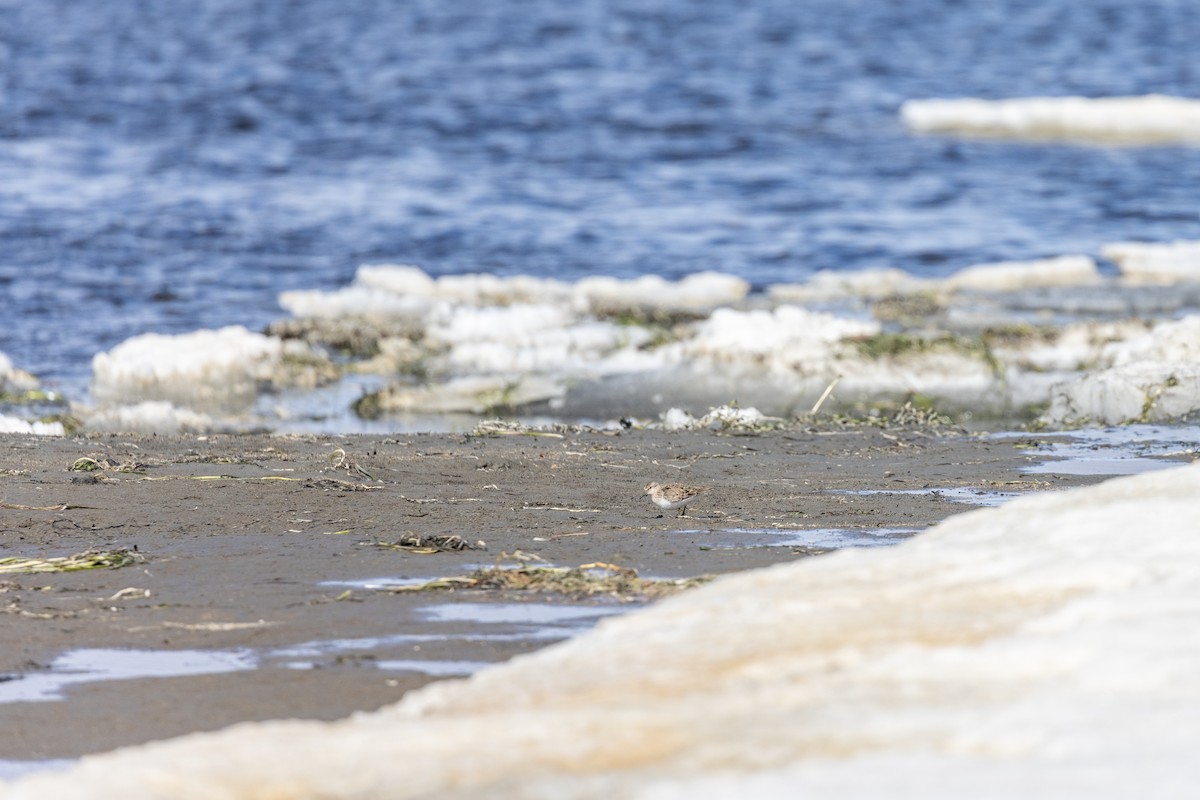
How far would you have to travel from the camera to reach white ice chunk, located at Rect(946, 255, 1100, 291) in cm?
1262

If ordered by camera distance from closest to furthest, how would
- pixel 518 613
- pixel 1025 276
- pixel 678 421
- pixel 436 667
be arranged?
1. pixel 436 667
2. pixel 518 613
3. pixel 678 421
4. pixel 1025 276

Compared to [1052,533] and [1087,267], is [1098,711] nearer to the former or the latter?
[1052,533]

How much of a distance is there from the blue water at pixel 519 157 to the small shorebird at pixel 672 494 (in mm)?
5511

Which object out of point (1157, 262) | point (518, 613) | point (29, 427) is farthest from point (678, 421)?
point (1157, 262)

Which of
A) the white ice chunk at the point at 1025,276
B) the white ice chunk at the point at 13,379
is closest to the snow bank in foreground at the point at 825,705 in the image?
the white ice chunk at the point at 13,379

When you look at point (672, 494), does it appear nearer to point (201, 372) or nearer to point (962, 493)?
point (962, 493)

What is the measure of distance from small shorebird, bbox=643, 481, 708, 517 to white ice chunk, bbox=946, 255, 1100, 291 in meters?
7.61

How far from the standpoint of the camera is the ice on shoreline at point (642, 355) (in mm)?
8781

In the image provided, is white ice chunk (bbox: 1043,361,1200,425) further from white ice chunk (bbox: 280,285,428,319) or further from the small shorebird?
white ice chunk (bbox: 280,285,428,319)

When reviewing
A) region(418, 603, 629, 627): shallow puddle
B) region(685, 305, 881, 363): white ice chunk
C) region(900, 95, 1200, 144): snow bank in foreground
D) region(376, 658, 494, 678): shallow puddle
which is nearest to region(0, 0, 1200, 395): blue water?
region(900, 95, 1200, 144): snow bank in foreground

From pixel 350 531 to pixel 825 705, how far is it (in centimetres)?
233

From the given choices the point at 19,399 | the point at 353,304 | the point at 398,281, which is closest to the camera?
the point at 19,399

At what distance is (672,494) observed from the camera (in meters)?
5.20

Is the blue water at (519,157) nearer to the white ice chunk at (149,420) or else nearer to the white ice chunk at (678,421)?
the white ice chunk at (149,420)
